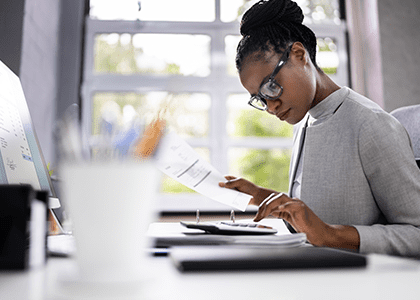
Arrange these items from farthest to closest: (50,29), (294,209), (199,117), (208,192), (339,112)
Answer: (199,117) < (50,29) < (339,112) < (208,192) < (294,209)

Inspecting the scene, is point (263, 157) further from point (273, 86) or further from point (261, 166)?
point (273, 86)

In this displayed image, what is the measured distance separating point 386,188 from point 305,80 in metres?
0.42

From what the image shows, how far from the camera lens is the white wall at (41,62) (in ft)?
6.73

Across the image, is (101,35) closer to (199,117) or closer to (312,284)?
(199,117)

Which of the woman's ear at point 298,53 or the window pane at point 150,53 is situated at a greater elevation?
the window pane at point 150,53

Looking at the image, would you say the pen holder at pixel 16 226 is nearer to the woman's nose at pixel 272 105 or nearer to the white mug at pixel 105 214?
the white mug at pixel 105 214

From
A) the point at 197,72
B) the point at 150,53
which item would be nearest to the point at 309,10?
the point at 197,72

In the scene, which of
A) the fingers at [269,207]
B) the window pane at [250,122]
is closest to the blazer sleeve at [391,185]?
the fingers at [269,207]

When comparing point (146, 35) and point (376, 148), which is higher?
point (146, 35)

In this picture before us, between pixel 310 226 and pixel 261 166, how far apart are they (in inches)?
77.9

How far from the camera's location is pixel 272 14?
1081 mm

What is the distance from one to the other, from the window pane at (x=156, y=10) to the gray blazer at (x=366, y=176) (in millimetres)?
2118

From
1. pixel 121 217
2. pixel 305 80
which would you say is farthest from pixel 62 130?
pixel 305 80

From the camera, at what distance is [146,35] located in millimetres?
2801
